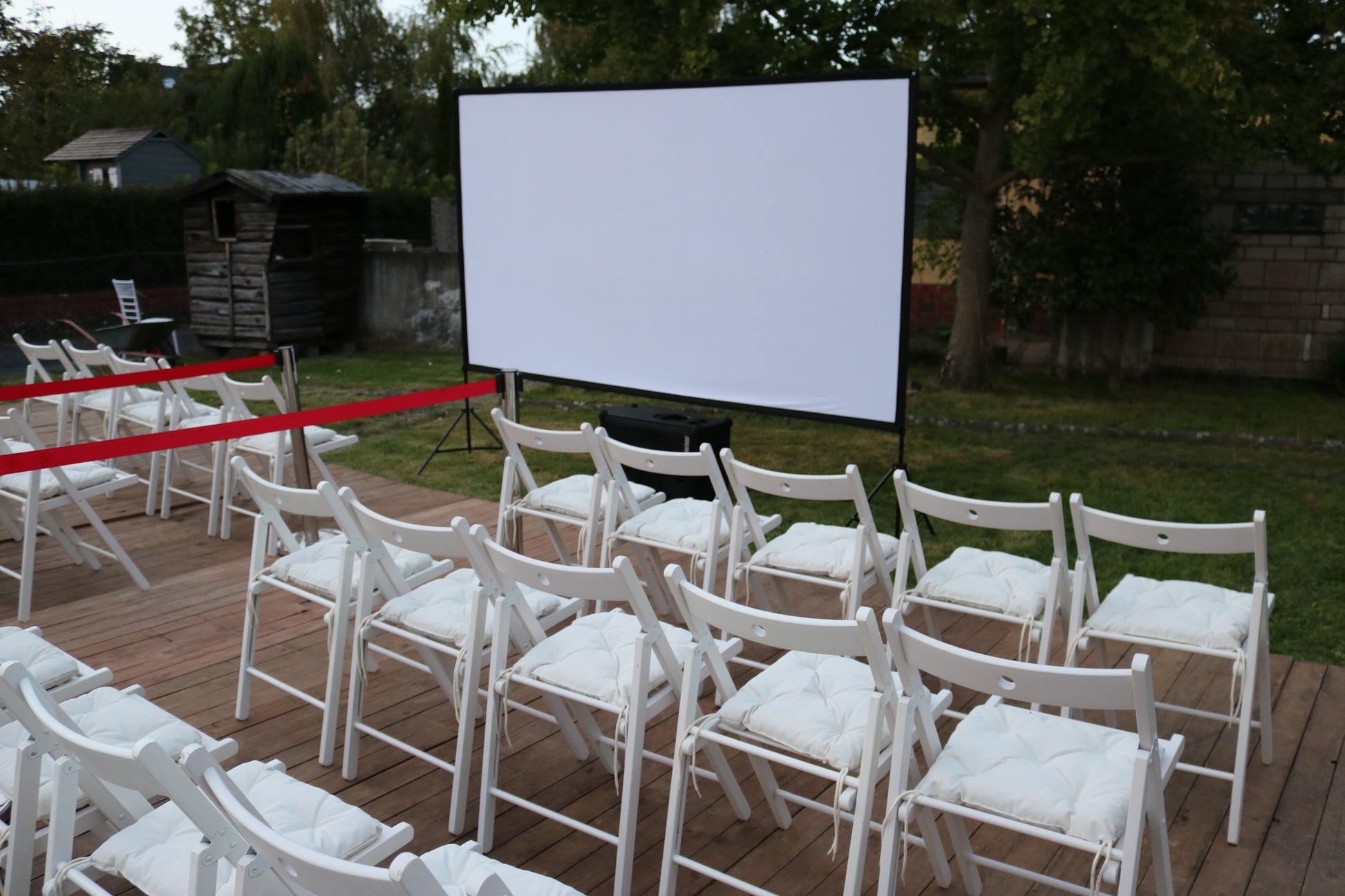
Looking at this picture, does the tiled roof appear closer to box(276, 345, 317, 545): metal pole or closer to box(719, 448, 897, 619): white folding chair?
box(276, 345, 317, 545): metal pole

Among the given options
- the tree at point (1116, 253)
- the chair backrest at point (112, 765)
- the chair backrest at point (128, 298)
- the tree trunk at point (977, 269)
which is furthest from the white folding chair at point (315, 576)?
the chair backrest at point (128, 298)

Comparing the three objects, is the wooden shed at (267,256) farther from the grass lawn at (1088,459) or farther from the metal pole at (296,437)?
the metal pole at (296,437)

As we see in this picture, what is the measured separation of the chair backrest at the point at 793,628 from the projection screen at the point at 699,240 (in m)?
3.23

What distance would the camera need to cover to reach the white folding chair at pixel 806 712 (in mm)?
2424

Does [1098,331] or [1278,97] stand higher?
[1278,97]

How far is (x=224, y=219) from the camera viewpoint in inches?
502

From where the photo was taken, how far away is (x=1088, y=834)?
2203mm

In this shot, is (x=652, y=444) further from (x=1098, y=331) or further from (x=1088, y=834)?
(x=1098, y=331)

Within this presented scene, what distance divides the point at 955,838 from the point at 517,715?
5.31ft

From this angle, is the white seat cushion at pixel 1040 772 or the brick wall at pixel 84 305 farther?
the brick wall at pixel 84 305

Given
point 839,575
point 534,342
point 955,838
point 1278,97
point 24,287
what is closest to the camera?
point 955,838

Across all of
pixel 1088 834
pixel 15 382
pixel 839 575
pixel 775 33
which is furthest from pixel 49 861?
pixel 15 382

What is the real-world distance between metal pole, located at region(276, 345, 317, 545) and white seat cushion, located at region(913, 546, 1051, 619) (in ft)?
9.65

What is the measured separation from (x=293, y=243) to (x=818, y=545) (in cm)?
1031
